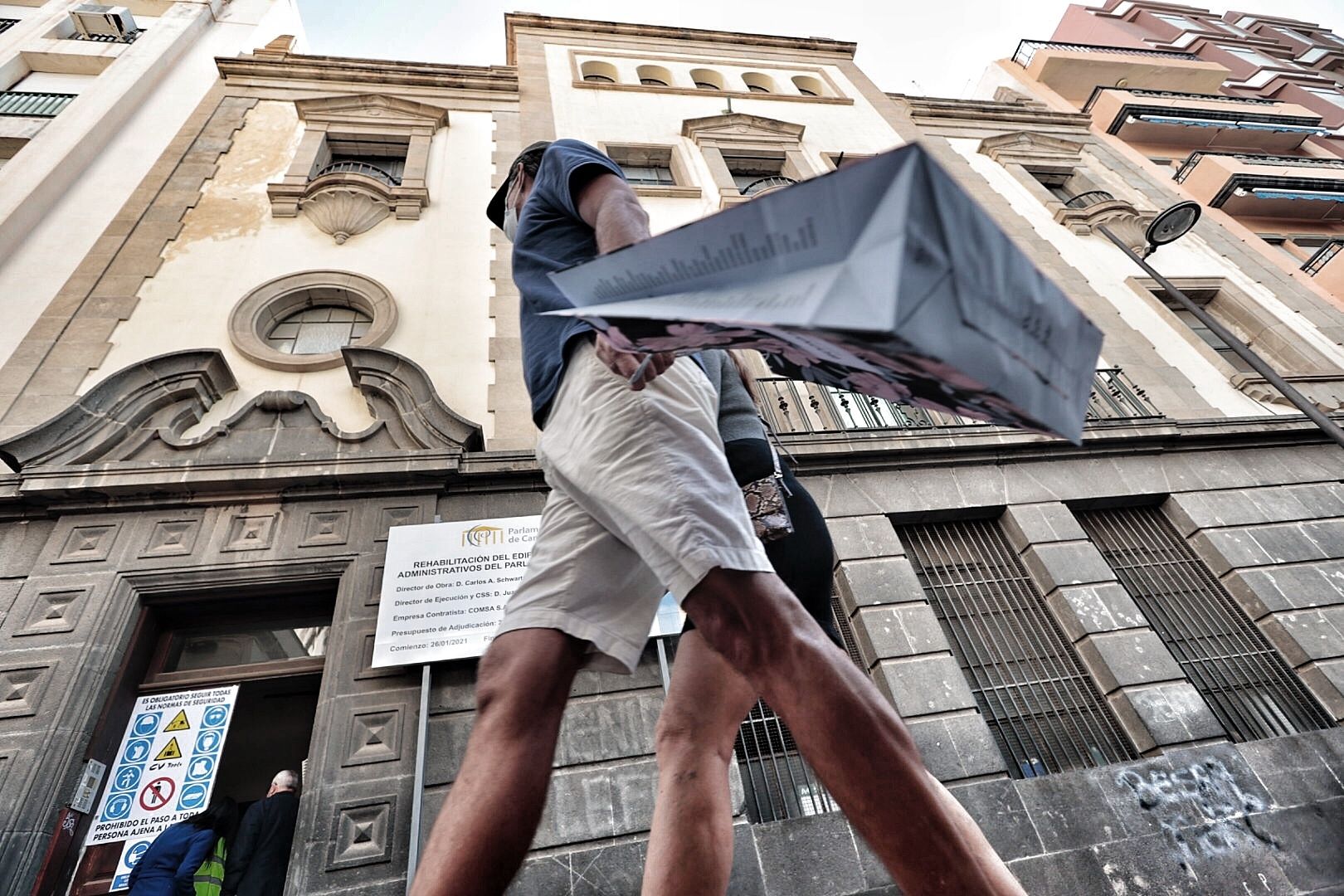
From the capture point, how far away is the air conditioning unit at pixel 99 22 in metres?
12.8

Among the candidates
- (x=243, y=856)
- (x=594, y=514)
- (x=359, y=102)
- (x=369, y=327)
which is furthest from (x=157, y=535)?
(x=359, y=102)

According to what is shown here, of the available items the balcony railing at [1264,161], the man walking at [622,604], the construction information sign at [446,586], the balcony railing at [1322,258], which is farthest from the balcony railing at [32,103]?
the balcony railing at [1322,258]

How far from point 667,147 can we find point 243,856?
10216mm

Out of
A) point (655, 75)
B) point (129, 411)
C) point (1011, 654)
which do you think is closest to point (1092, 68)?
point (655, 75)

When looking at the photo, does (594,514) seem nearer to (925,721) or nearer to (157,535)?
(925,721)

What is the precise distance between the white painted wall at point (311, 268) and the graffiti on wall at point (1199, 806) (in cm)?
583

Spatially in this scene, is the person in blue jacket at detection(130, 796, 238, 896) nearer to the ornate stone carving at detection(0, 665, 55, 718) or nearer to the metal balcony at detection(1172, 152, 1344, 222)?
the ornate stone carving at detection(0, 665, 55, 718)

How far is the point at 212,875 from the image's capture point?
12.5 feet

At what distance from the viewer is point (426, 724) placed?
4.06m

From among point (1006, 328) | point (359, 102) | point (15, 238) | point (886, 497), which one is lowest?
point (1006, 328)

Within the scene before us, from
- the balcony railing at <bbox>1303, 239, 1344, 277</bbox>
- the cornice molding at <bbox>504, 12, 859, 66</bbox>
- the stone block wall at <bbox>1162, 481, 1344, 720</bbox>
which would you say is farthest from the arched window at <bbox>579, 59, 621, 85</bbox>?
the balcony railing at <bbox>1303, 239, 1344, 277</bbox>

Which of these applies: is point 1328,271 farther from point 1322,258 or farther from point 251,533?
point 251,533

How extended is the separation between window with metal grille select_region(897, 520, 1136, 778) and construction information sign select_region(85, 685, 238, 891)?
5.62 m

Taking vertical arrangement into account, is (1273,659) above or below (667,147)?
below
